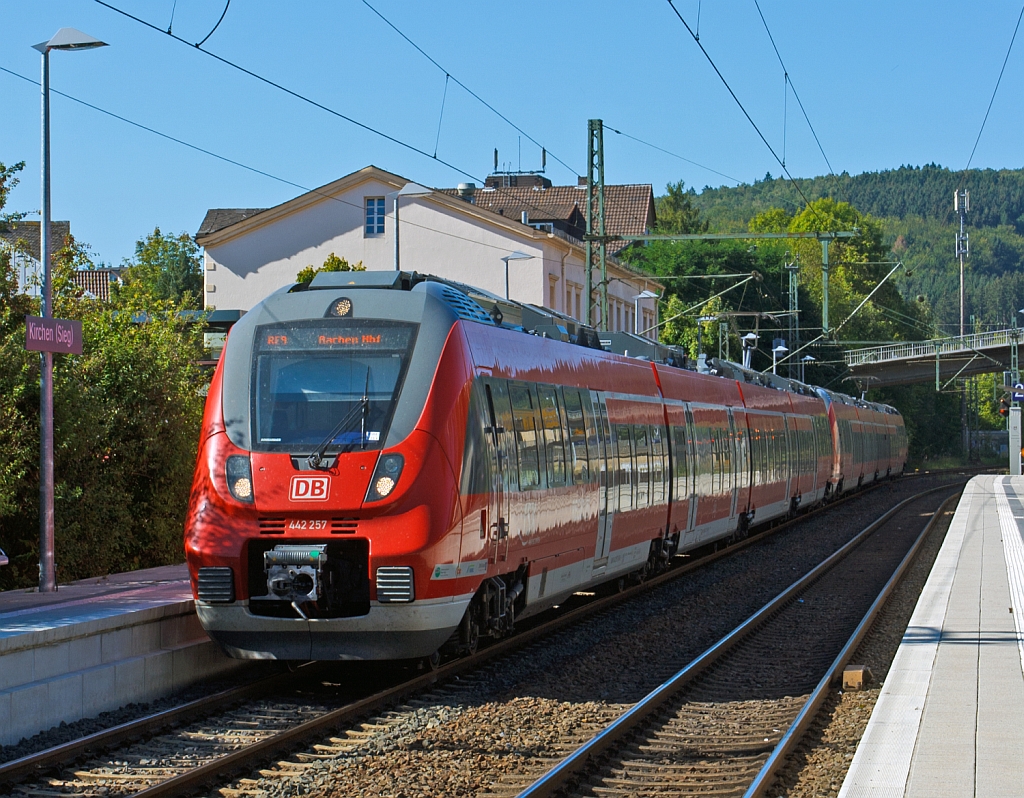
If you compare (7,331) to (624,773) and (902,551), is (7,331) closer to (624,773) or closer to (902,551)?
(624,773)

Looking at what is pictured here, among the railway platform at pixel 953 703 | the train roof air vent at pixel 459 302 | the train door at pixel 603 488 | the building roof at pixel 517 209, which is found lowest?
the railway platform at pixel 953 703

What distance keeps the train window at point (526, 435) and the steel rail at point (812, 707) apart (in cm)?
294

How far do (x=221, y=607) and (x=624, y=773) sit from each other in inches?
139

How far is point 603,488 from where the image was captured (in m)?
14.1

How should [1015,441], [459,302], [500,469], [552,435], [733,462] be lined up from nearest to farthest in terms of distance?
[500,469] → [459,302] → [552,435] → [733,462] → [1015,441]

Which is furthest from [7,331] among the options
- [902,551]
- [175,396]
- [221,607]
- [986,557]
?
[902,551]

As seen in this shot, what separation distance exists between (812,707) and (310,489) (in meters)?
3.89

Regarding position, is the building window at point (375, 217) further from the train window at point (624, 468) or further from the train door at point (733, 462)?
the train window at point (624, 468)

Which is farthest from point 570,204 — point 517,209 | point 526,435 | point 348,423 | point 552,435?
point 348,423

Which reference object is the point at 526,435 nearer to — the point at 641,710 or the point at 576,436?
the point at 576,436

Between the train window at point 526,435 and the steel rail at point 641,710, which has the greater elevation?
the train window at point 526,435

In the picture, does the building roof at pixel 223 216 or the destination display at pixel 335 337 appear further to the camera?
the building roof at pixel 223 216

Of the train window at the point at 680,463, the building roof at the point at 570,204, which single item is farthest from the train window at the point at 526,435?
the building roof at the point at 570,204

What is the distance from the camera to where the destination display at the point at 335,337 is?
10.4 metres
